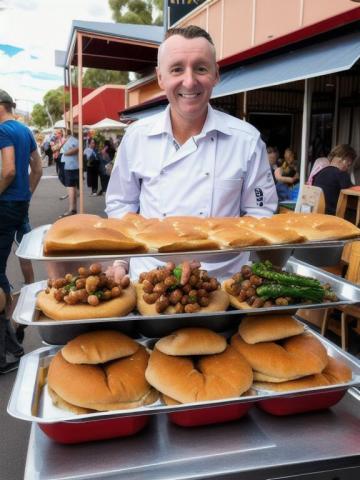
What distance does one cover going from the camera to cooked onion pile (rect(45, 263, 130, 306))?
3.98 ft

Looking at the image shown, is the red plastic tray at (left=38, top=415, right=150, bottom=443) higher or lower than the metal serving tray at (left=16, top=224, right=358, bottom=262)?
lower

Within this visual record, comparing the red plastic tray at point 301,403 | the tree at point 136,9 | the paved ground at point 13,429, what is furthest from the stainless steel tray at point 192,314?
the tree at point 136,9

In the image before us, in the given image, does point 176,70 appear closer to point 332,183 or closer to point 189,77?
point 189,77

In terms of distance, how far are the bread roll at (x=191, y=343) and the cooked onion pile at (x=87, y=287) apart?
20cm

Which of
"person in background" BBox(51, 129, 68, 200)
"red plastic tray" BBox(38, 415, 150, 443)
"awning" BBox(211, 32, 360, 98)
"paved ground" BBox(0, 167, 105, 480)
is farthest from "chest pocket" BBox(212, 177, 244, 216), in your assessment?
"person in background" BBox(51, 129, 68, 200)

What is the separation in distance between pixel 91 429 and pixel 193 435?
27 cm

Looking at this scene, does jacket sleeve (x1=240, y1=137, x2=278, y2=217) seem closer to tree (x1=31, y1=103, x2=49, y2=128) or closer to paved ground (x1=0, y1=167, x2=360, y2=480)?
paved ground (x1=0, y1=167, x2=360, y2=480)

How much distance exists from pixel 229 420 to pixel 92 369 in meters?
0.39

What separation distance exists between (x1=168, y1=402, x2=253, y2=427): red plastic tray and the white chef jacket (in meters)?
0.72

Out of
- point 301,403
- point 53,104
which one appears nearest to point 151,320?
point 301,403

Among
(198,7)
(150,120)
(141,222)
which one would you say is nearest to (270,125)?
(198,7)

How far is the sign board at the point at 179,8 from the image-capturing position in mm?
13125

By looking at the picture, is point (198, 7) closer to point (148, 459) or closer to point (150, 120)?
point (150, 120)

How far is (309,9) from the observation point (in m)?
8.62
